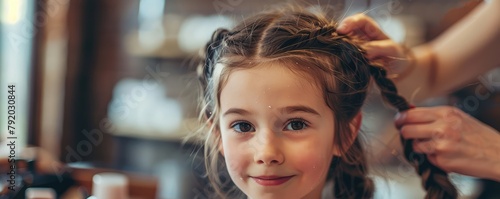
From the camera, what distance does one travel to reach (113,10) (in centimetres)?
164

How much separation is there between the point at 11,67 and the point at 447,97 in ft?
2.48

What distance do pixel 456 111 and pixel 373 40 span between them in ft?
0.41

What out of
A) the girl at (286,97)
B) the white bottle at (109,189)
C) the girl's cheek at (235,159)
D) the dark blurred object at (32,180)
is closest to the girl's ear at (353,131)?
the girl at (286,97)

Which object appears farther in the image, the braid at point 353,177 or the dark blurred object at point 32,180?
the dark blurred object at point 32,180

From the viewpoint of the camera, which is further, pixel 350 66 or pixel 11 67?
pixel 11 67

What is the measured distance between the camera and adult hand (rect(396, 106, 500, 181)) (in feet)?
1.94

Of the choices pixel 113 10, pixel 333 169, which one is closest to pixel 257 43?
pixel 333 169

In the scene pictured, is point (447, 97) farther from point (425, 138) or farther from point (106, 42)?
point (106, 42)

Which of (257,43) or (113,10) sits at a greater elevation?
(113,10)

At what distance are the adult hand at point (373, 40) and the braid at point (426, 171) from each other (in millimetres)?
25

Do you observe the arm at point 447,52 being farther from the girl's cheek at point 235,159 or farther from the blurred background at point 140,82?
the girl's cheek at point 235,159

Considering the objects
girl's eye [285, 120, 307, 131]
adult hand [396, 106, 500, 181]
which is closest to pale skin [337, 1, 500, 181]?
adult hand [396, 106, 500, 181]

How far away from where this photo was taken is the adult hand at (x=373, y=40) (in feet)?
1.87

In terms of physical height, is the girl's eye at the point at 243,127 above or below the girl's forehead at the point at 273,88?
below
